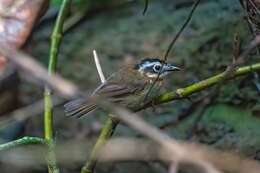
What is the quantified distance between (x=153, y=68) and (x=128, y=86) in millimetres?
125

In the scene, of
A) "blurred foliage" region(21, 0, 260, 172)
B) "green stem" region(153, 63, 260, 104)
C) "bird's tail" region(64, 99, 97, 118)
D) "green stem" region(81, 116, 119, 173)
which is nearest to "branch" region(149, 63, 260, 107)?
"green stem" region(153, 63, 260, 104)

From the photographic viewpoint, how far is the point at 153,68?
94.8 inches

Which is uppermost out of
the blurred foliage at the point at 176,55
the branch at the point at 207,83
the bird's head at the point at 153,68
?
the branch at the point at 207,83

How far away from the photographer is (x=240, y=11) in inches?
121

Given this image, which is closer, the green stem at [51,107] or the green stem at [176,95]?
the green stem at [176,95]

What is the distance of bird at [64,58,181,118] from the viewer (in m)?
2.26

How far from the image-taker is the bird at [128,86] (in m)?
2.26

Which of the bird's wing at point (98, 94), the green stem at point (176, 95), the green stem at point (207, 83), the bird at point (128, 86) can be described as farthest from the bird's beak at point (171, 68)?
the green stem at point (207, 83)

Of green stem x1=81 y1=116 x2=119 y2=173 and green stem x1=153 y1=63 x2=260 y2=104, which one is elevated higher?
green stem x1=153 y1=63 x2=260 y2=104

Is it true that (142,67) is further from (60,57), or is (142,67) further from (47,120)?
(60,57)

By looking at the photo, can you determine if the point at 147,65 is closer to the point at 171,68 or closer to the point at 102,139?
the point at 171,68

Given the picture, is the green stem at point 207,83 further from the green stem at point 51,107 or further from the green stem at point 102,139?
the green stem at point 51,107

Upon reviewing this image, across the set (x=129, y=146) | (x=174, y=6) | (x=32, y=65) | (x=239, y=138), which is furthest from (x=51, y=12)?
(x=32, y=65)

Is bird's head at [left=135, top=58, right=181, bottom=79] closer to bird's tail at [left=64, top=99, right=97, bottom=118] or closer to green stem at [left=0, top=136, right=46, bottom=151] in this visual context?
bird's tail at [left=64, top=99, right=97, bottom=118]
